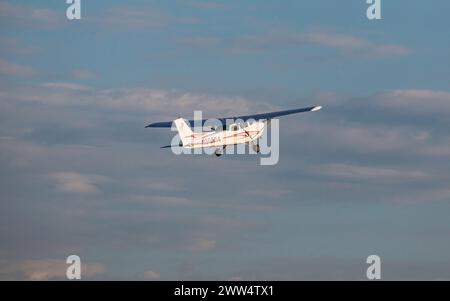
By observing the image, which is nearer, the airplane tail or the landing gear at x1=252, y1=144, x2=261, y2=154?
the landing gear at x1=252, y1=144, x2=261, y2=154

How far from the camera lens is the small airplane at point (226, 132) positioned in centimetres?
15288

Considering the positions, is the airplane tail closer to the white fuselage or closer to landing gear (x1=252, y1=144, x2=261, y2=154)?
the white fuselage

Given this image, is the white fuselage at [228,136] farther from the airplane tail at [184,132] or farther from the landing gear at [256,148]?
the landing gear at [256,148]

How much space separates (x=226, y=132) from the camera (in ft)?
512

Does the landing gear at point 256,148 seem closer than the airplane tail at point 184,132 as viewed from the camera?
Yes

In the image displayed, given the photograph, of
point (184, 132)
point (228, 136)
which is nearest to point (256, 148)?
point (228, 136)

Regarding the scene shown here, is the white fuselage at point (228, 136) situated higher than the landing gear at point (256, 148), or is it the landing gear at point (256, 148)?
the white fuselage at point (228, 136)

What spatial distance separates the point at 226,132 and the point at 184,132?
24.8 feet

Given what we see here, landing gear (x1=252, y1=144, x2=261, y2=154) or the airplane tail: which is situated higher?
the airplane tail

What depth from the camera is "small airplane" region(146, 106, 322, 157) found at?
6019 inches

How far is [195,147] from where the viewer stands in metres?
154
